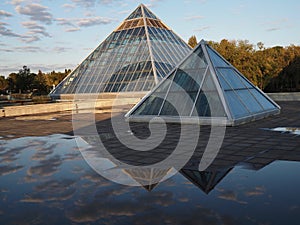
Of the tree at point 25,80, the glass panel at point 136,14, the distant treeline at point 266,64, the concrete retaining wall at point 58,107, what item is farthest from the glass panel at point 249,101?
the tree at point 25,80

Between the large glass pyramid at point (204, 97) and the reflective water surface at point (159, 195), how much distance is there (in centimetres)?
670

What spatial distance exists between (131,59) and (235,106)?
1202 inches

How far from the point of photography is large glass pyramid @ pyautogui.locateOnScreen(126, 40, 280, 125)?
14859 millimetres

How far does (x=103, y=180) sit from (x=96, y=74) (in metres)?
40.1

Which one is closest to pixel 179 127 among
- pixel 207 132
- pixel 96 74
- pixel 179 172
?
pixel 207 132

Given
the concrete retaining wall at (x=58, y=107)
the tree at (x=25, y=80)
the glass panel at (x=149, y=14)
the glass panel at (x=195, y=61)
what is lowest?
the concrete retaining wall at (x=58, y=107)

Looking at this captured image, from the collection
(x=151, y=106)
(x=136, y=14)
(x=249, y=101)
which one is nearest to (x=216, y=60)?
(x=249, y=101)

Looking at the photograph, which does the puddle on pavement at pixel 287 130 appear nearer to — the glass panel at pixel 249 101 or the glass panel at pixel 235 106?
the glass panel at pixel 235 106

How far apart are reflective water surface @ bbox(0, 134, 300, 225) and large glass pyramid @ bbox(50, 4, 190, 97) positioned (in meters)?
30.4

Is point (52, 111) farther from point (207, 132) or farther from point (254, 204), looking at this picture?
point (254, 204)

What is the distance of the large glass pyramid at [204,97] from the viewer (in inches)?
585

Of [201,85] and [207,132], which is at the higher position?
[201,85]

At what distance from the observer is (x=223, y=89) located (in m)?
15.4

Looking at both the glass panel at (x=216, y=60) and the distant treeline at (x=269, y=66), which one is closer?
the glass panel at (x=216, y=60)
